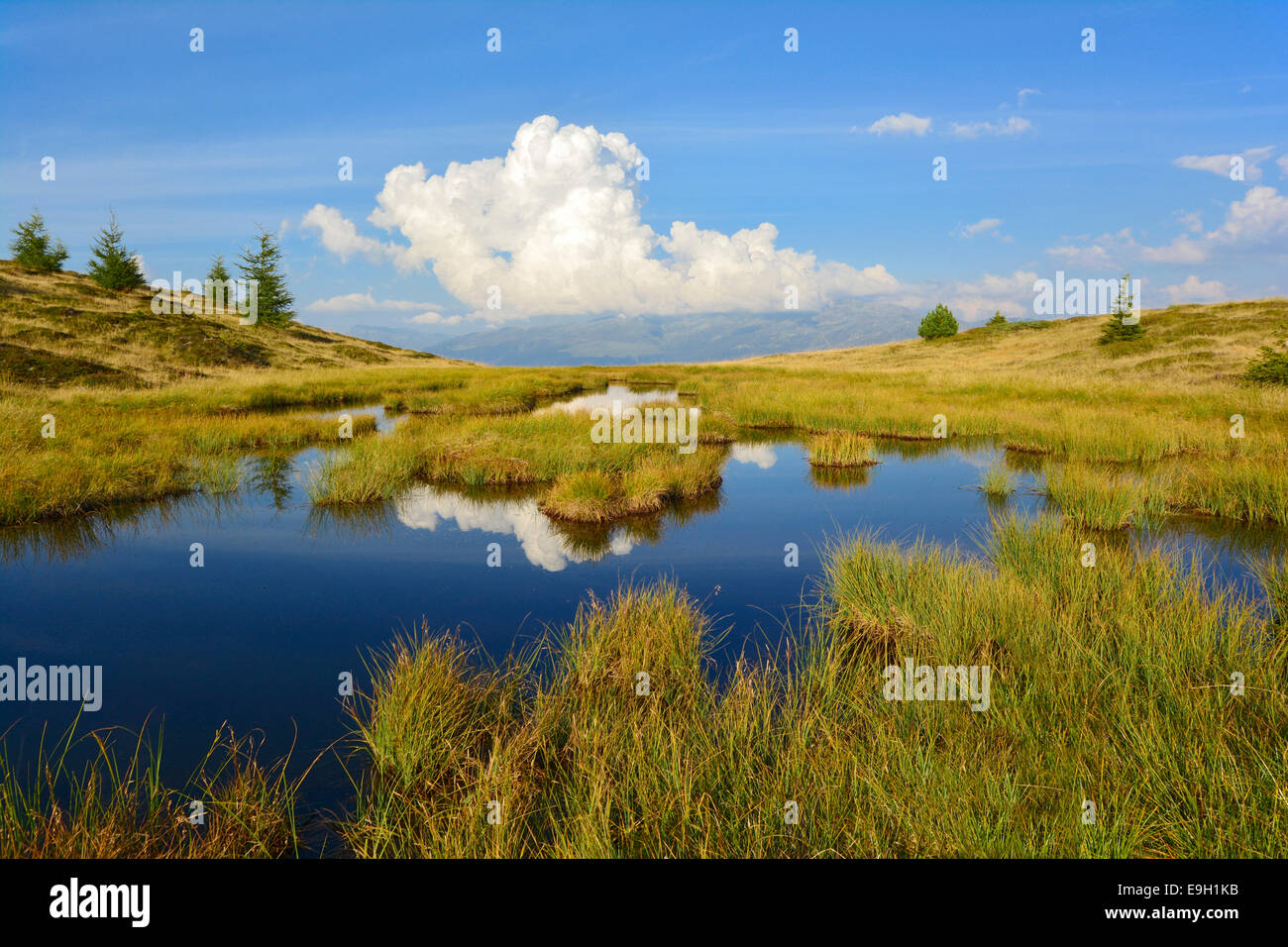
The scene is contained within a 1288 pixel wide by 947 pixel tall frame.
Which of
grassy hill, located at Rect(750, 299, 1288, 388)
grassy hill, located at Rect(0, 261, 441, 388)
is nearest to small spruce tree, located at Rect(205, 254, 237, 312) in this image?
grassy hill, located at Rect(0, 261, 441, 388)

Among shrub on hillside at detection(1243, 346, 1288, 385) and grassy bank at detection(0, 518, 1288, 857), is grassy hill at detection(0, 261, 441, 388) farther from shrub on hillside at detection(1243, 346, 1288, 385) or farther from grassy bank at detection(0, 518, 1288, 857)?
shrub on hillside at detection(1243, 346, 1288, 385)

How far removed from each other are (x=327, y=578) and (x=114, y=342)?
4379 cm

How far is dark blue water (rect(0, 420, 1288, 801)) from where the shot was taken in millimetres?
6469

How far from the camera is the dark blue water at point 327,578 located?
21.2 ft

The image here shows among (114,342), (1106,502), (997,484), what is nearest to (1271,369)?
(997,484)

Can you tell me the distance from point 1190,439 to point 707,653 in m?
18.0

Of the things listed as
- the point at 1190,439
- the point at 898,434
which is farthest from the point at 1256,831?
the point at 898,434

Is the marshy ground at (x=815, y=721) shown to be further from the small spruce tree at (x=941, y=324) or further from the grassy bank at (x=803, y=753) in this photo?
the small spruce tree at (x=941, y=324)

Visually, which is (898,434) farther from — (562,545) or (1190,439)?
(562,545)

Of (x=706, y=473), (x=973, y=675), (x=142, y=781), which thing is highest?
(x=706, y=473)

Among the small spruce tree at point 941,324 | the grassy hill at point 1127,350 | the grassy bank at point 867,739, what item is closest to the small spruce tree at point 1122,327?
the grassy hill at point 1127,350

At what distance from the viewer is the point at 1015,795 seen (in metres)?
3.85

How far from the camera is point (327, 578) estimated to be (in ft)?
32.8

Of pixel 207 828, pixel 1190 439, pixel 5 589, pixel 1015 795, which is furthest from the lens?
pixel 1190 439
